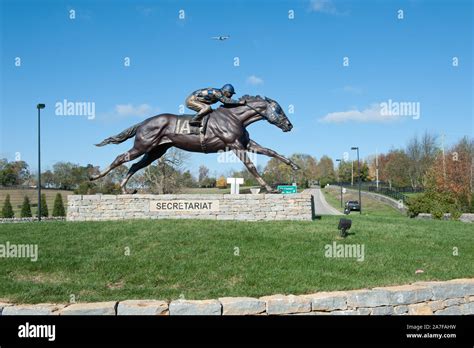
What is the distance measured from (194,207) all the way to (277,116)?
13.7 feet

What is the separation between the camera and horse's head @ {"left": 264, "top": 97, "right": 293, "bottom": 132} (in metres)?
14.8

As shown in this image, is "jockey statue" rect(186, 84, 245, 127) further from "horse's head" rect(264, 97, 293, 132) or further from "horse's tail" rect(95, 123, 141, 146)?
"horse's tail" rect(95, 123, 141, 146)

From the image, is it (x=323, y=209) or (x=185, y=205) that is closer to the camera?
(x=185, y=205)

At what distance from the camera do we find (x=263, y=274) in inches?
356

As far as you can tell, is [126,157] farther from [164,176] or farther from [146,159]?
[164,176]

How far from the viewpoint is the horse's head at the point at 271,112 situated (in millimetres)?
14766

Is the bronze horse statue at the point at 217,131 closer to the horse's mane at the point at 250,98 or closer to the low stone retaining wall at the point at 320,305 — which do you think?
the horse's mane at the point at 250,98

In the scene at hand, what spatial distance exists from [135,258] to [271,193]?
587cm

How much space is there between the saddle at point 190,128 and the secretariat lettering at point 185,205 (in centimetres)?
182

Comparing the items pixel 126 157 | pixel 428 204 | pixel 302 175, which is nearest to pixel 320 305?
pixel 126 157

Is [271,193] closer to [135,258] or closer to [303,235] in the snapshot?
[303,235]

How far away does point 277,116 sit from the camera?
14773mm

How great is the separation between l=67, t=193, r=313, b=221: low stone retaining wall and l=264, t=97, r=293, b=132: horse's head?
7.74 ft
